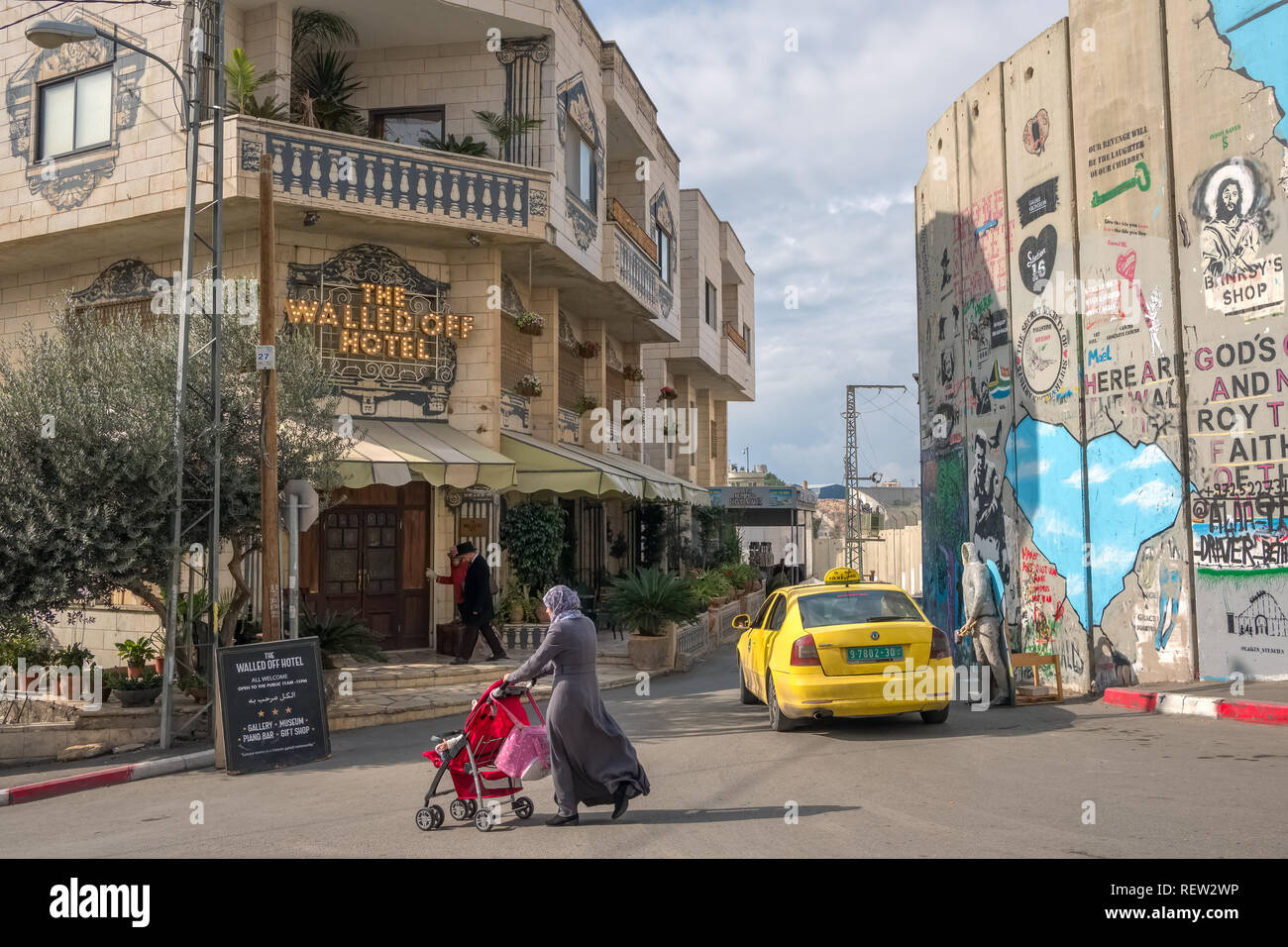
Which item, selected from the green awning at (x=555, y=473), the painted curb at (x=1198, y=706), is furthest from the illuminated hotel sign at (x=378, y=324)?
the painted curb at (x=1198, y=706)

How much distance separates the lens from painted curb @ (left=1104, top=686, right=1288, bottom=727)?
9.67m

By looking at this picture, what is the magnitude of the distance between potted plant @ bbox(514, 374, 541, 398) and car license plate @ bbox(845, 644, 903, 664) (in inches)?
446

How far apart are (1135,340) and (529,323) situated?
10231 millimetres

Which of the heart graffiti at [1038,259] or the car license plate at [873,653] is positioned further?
the heart graffiti at [1038,259]

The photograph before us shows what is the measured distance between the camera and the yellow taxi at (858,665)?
9.54 m

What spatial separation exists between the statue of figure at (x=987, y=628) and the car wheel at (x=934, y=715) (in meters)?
1.57

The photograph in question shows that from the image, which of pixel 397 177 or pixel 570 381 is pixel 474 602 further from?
pixel 570 381

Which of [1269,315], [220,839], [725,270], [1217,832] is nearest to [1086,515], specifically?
[1269,315]

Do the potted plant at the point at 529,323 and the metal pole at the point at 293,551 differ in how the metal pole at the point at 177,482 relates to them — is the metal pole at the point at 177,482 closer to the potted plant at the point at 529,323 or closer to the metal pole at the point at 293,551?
the metal pole at the point at 293,551

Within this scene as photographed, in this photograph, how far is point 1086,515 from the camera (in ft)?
44.0

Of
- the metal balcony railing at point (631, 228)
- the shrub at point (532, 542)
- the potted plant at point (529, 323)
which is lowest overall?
the shrub at point (532, 542)

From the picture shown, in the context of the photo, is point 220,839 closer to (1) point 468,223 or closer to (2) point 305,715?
(2) point 305,715

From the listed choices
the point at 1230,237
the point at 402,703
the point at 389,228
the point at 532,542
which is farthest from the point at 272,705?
the point at 1230,237

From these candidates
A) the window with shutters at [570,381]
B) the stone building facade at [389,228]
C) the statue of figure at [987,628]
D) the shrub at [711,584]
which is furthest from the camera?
the shrub at [711,584]
